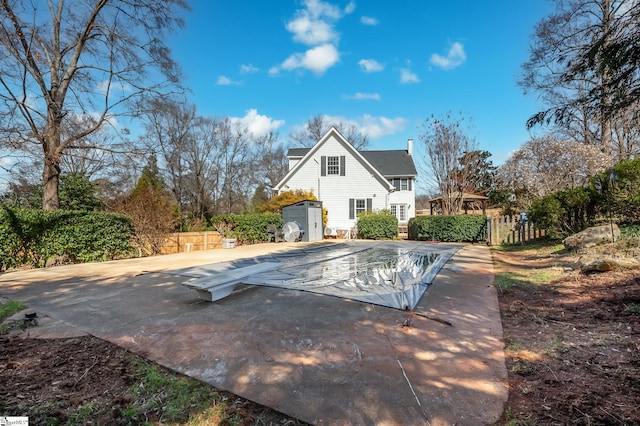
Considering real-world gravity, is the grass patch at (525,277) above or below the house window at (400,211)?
below

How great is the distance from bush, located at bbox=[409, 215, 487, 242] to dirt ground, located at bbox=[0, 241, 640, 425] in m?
10.1

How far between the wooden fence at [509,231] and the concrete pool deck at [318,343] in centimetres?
807

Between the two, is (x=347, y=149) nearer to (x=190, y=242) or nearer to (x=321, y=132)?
(x=190, y=242)

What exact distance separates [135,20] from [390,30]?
9406mm

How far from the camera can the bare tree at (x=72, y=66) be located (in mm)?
8734

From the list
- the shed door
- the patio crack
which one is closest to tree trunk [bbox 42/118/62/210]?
the shed door

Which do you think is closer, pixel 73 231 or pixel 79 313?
pixel 79 313

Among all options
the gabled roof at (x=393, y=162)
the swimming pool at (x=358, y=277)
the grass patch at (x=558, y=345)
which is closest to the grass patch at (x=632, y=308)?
the grass patch at (x=558, y=345)

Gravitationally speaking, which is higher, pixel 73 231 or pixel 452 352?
pixel 73 231

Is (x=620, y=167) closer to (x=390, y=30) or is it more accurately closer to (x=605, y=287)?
(x=605, y=287)

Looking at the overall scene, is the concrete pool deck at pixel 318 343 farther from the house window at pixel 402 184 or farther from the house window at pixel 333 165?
the house window at pixel 402 184

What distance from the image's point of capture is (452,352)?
2.66m

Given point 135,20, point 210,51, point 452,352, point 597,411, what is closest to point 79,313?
point 452,352

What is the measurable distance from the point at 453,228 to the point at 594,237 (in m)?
7.07
